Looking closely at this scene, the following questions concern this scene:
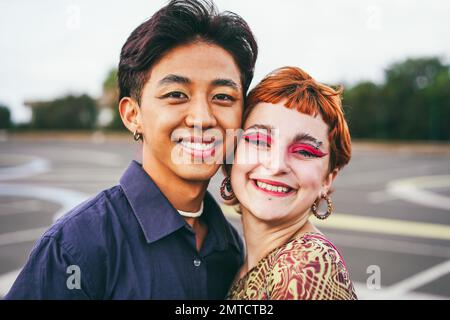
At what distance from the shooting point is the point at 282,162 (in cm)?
188

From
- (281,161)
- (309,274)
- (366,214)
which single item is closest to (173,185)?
(281,161)

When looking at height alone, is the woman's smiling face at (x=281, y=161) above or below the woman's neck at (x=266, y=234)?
above

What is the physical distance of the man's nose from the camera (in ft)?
5.92

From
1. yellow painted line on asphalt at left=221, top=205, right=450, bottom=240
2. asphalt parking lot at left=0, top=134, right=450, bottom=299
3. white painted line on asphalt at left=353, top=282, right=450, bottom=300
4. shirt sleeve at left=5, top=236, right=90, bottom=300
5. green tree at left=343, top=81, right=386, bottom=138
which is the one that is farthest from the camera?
green tree at left=343, top=81, right=386, bottom=138

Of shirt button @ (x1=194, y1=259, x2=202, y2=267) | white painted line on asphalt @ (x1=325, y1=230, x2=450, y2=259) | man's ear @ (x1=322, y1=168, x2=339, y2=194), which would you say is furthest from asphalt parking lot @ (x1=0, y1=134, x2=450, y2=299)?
shirt button @ (x1=194, y1=259, x2=202, y2=267)

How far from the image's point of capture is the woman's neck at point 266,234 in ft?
6.49

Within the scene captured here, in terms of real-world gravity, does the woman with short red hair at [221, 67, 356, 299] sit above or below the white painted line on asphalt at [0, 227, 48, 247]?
above

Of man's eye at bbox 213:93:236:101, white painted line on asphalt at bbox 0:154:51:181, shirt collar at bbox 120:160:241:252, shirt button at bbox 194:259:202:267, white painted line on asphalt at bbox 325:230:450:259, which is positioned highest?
man's eye at bbox 213:93:236:101

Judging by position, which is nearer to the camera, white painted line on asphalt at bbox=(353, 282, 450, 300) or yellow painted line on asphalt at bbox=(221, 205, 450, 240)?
white painted line on asphalt at bbox=(353, 282, 450, 300)

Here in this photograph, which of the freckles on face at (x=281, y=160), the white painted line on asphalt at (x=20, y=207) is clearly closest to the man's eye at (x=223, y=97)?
the freckles on face at (x=281, y=160)

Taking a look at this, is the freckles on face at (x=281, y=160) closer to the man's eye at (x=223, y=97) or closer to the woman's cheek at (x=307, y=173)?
the woman's cheek at (x=307, y=173)

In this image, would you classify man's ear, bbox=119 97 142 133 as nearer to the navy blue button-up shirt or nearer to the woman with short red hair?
the navy blue button-up shirt
